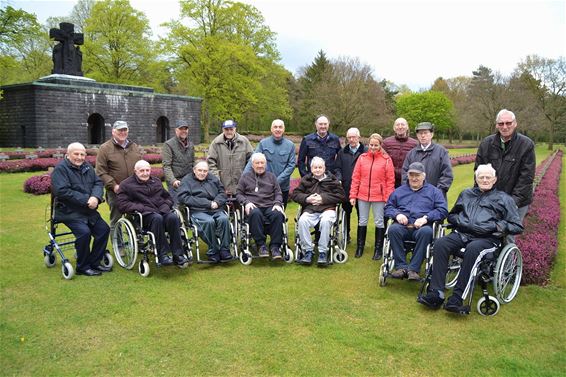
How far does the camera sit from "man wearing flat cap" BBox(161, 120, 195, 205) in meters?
5.81

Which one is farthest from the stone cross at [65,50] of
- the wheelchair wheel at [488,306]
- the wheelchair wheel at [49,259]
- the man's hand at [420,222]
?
the wheelchair wheel at [488,306]

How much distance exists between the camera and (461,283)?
391 cm

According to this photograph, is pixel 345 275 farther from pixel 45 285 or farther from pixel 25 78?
pixel 25 78

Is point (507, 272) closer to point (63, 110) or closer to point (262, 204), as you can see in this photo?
point (262, 204)

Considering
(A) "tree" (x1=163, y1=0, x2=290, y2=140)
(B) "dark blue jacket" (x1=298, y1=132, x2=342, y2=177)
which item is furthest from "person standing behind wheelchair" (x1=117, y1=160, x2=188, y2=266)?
(A) "tree" (x1=163, y1=0, x2=290, y2=140)

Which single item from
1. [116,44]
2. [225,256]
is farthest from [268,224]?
[116,44]

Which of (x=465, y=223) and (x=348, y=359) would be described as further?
(x=465, y=223)

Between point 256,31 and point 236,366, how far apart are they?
33558mm

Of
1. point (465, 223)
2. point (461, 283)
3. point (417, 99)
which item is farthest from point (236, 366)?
point (417, 99)

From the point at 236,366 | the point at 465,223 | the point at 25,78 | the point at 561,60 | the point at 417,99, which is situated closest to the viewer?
the point at 236,366

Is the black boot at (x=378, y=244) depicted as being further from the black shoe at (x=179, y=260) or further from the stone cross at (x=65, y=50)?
the stone cross at (x=65, y=50)

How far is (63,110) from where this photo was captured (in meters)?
21.4

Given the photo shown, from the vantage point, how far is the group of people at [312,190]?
14.1 feet

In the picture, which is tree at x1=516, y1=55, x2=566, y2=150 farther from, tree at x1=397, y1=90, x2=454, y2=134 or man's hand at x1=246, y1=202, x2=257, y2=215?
man's hand at x1=246, y1=202, x2=257, y2=215
